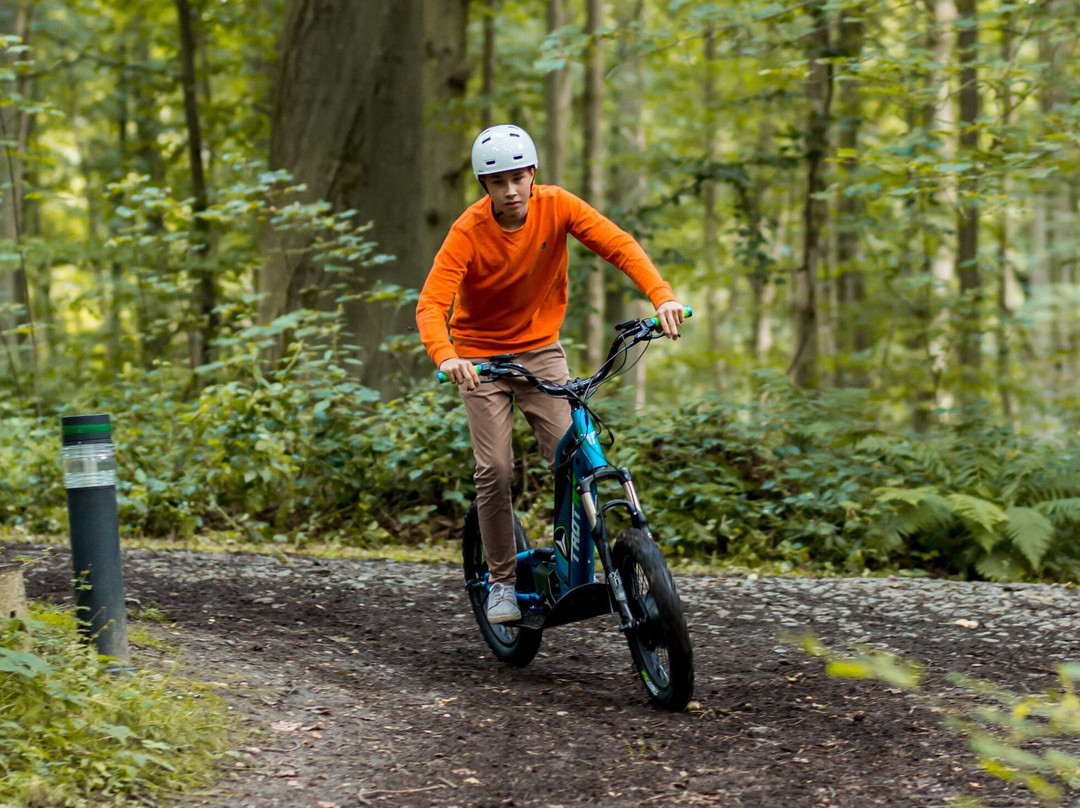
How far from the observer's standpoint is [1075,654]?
523 cm

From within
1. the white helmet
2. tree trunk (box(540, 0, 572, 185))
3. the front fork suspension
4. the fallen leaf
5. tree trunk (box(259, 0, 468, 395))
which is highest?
tree trunk (box(540, 0, 572, 185))

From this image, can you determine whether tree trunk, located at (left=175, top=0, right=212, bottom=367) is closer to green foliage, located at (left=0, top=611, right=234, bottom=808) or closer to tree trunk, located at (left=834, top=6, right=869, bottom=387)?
tree trunk, located at (left=834, top=6, right=869, bottom=387)

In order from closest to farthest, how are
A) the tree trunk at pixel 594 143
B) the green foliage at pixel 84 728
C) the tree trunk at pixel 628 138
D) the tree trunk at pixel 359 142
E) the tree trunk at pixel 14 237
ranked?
the green foliage at pixel 84 728, the tree trunk at pixel 14 237, the tree trunk at pixel 359 142, the tree trunk at pixel 594 143, the tree trunk at pixel 628 138

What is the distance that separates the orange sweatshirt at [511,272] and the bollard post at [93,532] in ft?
4.63

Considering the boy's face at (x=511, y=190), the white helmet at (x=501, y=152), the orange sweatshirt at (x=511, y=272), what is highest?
the white helmet at (x=501, y=152)

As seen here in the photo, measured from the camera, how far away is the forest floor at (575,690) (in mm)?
3641

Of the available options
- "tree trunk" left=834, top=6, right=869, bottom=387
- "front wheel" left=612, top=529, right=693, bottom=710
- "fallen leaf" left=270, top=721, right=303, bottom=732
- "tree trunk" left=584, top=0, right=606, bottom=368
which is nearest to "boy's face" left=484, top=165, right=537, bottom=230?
"front wheel" left=612, top=529, right=693, bottom=710

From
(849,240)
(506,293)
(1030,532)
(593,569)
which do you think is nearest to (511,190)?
(506,293)

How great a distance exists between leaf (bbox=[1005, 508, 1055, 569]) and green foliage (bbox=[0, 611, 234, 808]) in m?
5.90

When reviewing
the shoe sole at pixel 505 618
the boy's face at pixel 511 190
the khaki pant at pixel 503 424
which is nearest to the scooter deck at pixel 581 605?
the shoe sole at pixel 505 618

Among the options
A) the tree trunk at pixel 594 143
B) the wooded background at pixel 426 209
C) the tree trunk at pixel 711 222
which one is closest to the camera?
the wooded background at pixel 426 209

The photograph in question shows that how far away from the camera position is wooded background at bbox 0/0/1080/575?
29.1 feet

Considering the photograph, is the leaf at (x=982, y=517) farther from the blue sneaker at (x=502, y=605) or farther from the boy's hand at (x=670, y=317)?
the boy's hand at (x=670, y=317)

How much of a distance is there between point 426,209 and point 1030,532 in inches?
352
